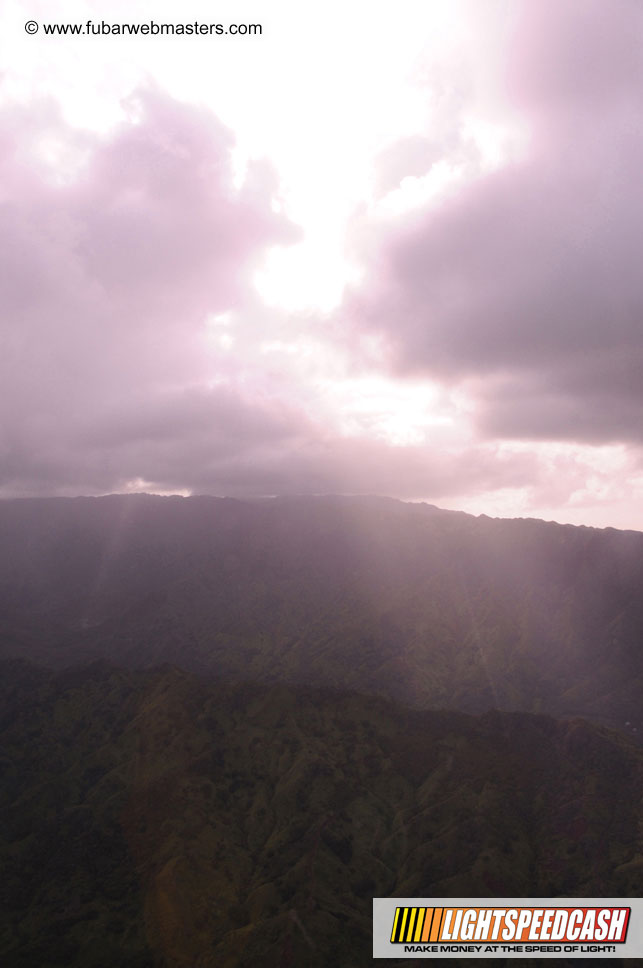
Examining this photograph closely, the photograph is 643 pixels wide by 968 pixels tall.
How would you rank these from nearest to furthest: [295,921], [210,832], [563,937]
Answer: [563,937] < [295,921] < [210,832]

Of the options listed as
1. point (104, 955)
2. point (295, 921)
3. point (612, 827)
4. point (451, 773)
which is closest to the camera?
point (295, 921)

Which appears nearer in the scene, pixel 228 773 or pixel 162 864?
pixel 162 864

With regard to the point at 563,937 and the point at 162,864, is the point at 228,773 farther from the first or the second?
the point at 563,937

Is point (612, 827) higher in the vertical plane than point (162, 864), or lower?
higher

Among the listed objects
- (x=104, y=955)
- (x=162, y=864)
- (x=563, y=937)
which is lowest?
(x=104, y=955)

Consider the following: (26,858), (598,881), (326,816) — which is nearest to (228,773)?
(326,816)

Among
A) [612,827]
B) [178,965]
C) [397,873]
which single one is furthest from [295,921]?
[612,827]
